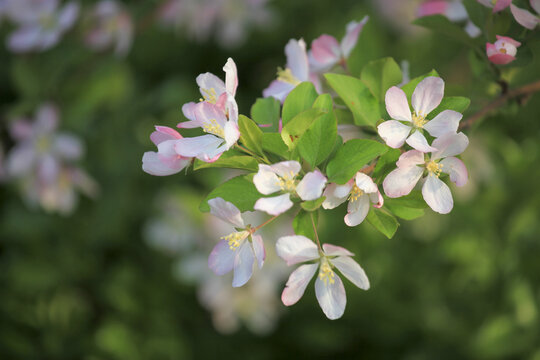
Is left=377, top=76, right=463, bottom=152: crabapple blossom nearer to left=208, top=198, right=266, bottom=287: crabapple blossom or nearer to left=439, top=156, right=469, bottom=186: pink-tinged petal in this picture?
left=439, top=156, right=469, bottom=186: pink-tinged petal

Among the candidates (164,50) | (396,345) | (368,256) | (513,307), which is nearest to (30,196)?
(164,50)

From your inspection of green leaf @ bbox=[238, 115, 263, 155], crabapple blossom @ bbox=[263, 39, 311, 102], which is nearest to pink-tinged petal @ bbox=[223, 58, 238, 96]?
green leaf @ bbox=[238, 115, 263, 155]

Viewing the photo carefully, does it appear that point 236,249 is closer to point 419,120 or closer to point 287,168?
point 287,168

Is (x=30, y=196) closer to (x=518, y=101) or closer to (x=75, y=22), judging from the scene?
→ (x=75, y=22)

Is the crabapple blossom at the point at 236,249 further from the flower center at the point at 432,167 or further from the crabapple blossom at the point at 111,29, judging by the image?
the crabapple blossom at the point at 111,29

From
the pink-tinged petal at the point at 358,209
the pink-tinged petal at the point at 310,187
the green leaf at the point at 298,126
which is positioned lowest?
the pink-tinged petal at the point at 358,209

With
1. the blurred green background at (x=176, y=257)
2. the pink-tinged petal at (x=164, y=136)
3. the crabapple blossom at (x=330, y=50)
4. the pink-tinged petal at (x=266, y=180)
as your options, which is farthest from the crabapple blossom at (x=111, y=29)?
the pink-tinged petal at (x=266, y=180)
